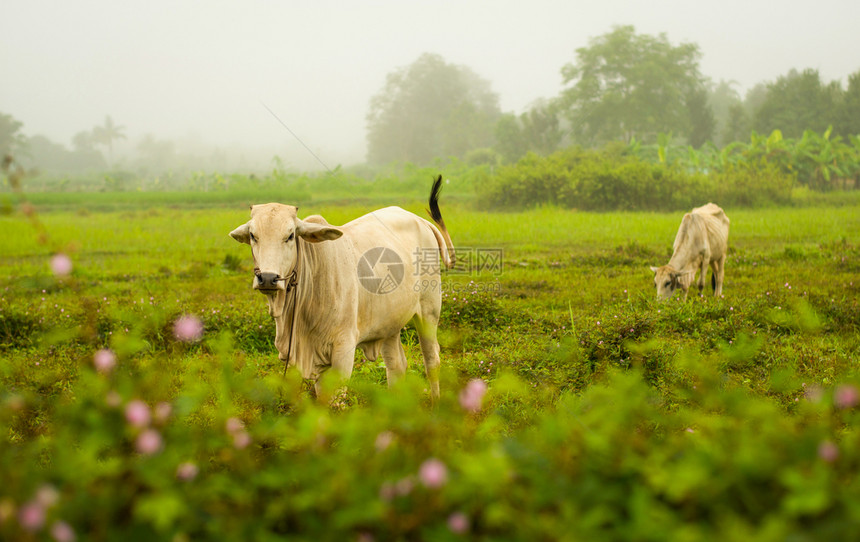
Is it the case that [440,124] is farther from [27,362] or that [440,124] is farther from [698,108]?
[27,362]

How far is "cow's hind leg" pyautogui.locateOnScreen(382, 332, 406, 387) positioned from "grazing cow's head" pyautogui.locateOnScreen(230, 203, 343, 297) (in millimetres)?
1245

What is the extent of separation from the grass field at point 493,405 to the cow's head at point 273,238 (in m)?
0.51

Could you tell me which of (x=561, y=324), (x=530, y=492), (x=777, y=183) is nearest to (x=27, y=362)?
(x=561, y=324)

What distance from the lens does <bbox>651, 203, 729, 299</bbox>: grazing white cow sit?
709 centimetres

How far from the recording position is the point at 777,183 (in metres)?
20.7

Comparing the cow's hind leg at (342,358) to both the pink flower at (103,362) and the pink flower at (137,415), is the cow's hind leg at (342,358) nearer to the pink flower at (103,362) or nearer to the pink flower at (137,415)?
the pink flower at (103,362)

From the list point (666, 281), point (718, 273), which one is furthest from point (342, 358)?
point (718, 273)

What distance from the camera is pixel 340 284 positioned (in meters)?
3.53

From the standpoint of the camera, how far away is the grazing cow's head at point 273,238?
9.67 feet

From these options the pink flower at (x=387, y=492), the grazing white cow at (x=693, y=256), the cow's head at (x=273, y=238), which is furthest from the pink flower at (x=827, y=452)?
the grazing white cow at (x=693, y=256)

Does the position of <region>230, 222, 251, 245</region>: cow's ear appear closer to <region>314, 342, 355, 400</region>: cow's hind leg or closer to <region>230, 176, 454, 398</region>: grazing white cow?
<region>230, 176, 454, 398</region>: grazing white cow

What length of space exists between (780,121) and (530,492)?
35.8 meters

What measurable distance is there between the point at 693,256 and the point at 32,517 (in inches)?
303

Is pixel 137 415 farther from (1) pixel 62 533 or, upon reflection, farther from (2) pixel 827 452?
(2) pixel 827 452
